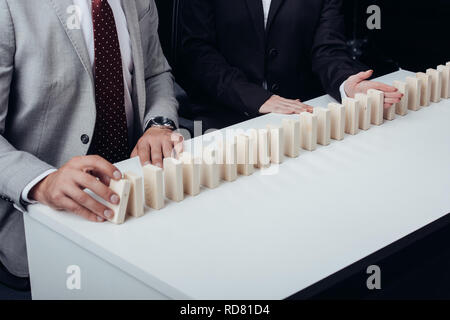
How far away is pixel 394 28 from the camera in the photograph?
4.67m

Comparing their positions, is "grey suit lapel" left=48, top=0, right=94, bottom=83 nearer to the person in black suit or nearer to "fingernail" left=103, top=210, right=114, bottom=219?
"fingernail" left=103, top=210, right=114, bottom=219

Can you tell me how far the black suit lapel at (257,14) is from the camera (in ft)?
8.11

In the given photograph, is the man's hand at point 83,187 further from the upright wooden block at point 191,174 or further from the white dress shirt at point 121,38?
the white dress shirt at point 121,38

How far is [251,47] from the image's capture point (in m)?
2.53

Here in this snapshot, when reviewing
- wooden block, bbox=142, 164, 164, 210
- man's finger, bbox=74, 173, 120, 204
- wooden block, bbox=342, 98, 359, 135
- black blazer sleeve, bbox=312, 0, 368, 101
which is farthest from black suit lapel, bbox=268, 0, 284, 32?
man's finger, bbox=74, 173, 120, 204

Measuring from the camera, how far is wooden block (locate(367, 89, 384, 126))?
1.89 metres

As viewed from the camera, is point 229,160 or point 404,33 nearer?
point 229,160

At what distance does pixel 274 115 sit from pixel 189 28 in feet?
2.36

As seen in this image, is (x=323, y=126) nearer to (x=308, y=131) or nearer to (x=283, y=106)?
(x=308, y=131)

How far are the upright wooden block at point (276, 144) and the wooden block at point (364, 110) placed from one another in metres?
0.33

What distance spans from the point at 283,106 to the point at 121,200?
877 millimetres

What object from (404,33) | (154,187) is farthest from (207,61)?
(404,33)

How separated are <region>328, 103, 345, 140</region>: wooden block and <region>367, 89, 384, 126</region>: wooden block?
0.43 ft
